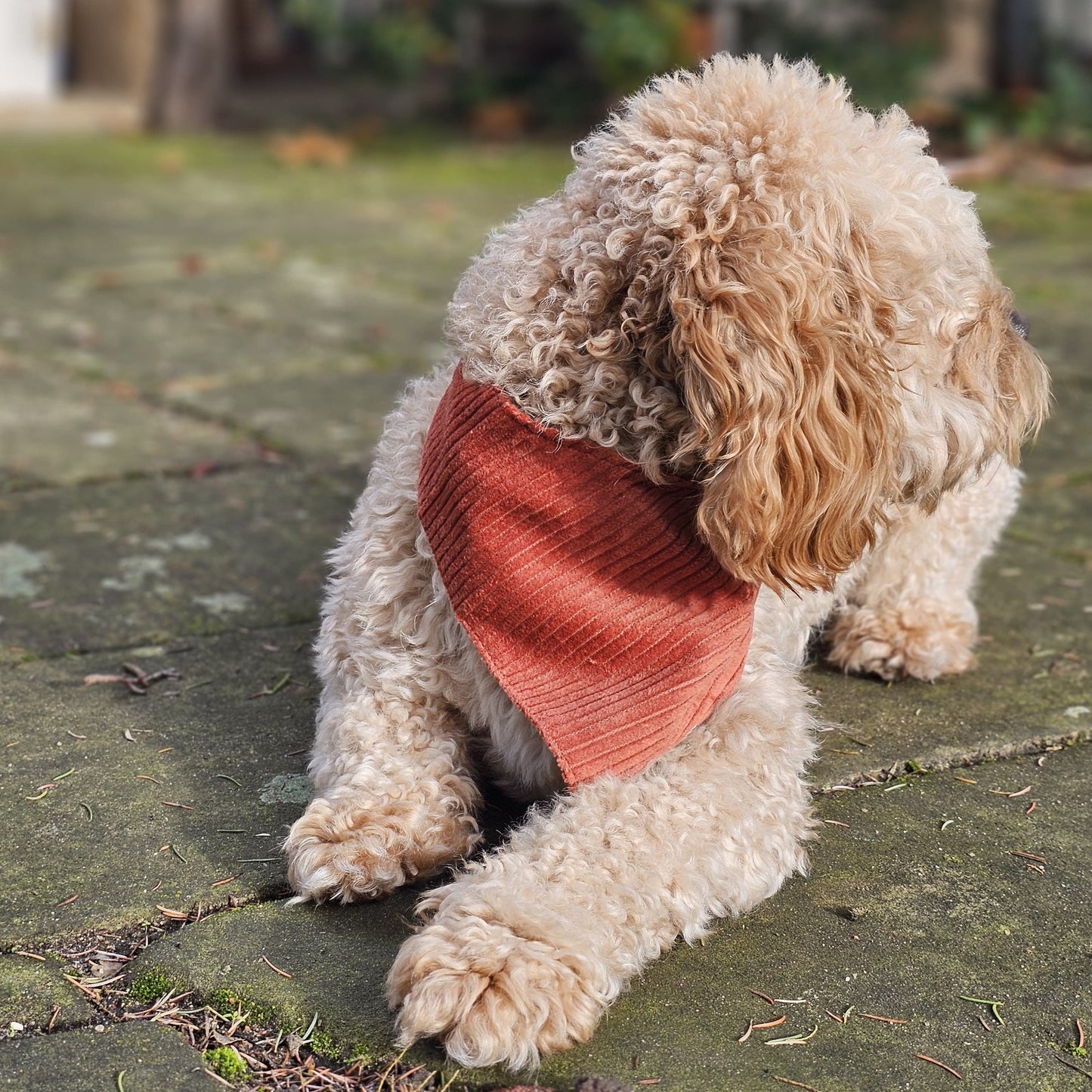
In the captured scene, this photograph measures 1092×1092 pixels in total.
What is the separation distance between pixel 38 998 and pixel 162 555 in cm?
213

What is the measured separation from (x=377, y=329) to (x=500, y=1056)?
17.7 feet

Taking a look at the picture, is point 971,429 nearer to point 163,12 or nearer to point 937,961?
point 937,961

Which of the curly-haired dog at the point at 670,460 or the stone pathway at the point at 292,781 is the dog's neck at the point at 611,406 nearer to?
the curly-haired dog at the point at 670,460

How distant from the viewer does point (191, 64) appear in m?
12.9

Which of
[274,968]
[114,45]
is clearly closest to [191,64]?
[114,45]

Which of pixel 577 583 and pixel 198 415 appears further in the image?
pixel 198 415

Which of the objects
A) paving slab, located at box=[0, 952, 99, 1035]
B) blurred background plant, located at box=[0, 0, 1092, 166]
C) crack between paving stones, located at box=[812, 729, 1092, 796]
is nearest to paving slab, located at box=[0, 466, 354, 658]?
paving slab, located at box=[0, 952, 99, 1035]

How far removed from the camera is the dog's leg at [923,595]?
382cm

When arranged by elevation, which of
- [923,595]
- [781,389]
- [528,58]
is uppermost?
[781,389]

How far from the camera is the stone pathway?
2.41m

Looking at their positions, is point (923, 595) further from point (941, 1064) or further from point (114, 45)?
point (114, 45)

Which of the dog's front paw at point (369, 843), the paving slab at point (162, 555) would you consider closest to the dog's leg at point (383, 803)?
the dog's front paw at point (369, 843)

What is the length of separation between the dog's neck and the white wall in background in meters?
11.6

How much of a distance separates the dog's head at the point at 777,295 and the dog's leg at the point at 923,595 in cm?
91
